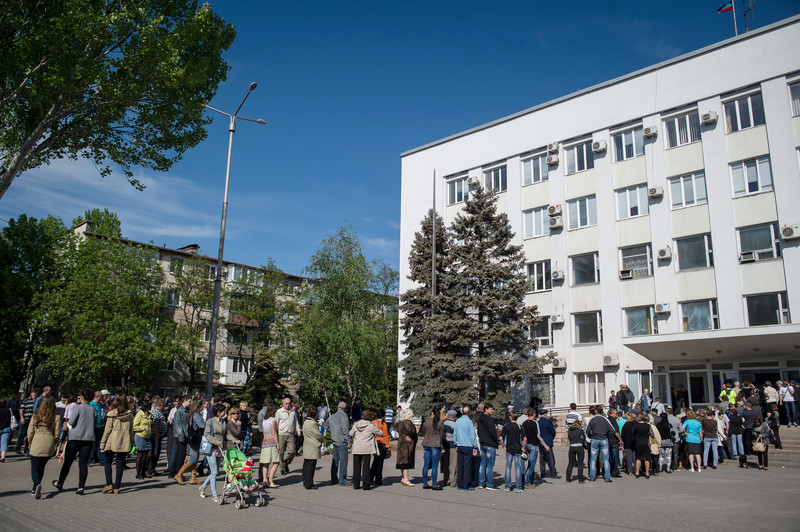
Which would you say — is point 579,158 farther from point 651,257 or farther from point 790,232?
point 790,232

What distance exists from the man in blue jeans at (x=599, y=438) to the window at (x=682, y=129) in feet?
63.3

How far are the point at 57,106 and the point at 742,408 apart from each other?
22.3m

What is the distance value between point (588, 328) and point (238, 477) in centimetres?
2337

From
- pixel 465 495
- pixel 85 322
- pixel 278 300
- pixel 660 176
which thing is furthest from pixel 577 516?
pixel 278 300

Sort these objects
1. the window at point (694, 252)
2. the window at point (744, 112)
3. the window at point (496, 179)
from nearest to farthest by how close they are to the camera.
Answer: the window at point (744, 112) → the window at point (694, 252) → the window at point (496, 179)

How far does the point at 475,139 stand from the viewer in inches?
1439

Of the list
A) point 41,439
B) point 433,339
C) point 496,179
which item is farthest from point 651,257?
point 41,439

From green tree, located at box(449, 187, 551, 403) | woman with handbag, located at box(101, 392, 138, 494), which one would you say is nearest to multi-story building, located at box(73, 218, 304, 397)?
green tree, located at box(449, 187, 551, 403)

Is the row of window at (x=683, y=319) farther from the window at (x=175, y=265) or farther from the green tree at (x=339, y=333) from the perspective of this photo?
the window at (x=175, y=265)

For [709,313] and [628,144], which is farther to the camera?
[628,144]

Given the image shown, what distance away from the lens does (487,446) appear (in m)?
13.3

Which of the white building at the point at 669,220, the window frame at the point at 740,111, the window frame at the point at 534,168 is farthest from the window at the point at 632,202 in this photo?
the window frame at the point at 740,111

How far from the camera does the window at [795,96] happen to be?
25531 mm

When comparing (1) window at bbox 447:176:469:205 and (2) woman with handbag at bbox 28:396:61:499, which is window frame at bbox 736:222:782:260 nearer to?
(1) window at bbox 447:176:469:205
